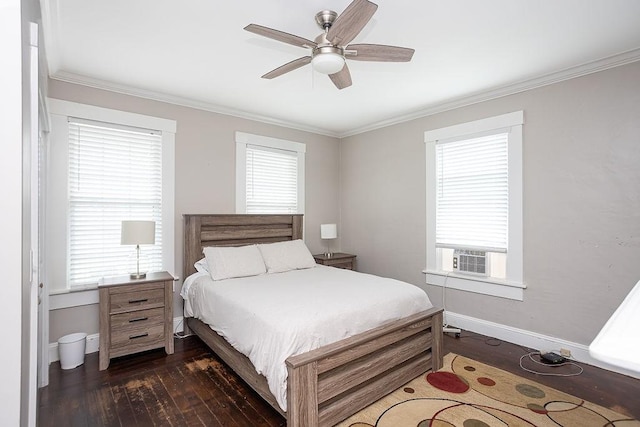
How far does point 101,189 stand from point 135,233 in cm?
67

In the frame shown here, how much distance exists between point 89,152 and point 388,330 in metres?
3.20

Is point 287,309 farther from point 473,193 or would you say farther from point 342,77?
point 473,193

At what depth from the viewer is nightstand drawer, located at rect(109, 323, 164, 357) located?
2826mm

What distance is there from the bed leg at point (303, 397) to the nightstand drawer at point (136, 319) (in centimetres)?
174

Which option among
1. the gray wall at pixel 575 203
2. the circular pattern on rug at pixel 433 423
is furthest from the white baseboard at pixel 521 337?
the circular pattern on rug at pixel 433 423

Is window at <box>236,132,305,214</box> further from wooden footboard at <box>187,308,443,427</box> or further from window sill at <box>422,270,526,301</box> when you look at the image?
window sill at <box>422,270,526,301</box>

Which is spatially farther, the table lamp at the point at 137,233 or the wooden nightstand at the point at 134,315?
the table lamp at the point at 137,233

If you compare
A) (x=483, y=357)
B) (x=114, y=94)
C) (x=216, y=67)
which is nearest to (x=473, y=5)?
(x=216, y=67)

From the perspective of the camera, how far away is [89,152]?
3.19 m

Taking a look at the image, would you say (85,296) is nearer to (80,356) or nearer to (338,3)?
(80,356)

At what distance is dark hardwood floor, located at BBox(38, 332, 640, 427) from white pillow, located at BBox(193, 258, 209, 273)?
32.2 inches

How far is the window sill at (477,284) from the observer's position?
3318 millimetres

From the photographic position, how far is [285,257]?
12.5ft

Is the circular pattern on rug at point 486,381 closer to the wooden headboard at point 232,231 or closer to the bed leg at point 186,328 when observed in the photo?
the wooden headboard at point 232,231
